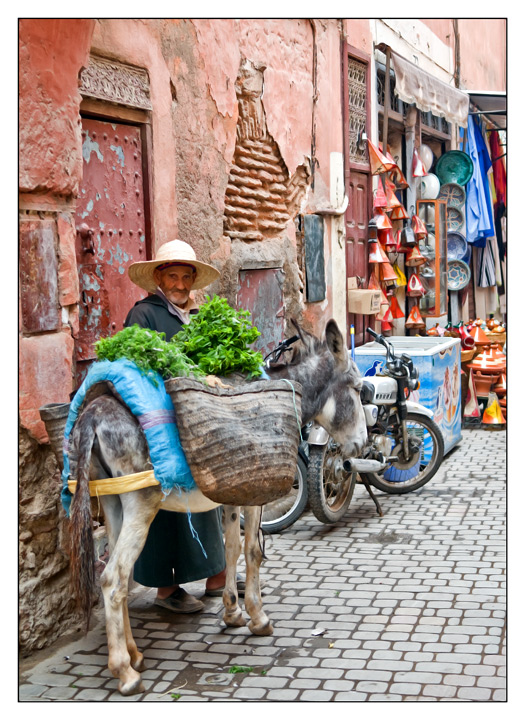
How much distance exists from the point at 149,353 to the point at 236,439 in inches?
23.1

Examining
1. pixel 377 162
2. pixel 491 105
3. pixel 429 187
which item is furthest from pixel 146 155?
pixel 491 105

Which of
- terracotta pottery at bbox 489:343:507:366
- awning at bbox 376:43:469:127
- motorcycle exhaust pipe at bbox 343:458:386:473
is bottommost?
motorcycle exhaust pipe at bbox 343:458:386:473

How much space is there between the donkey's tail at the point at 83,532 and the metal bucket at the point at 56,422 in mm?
403

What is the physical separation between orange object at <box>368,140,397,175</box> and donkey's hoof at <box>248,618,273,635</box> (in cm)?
783

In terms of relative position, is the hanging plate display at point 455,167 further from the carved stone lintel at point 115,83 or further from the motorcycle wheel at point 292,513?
the carved stone lintel at point 115,83

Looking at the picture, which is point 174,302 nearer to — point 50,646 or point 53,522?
point 53,522

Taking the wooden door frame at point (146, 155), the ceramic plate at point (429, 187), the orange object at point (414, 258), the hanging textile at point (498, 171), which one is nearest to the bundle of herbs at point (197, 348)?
the wooden door frame at point (146, 155)

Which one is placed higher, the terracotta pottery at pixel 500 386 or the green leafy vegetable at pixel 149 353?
the green leafy vegetable at pixel 149 353

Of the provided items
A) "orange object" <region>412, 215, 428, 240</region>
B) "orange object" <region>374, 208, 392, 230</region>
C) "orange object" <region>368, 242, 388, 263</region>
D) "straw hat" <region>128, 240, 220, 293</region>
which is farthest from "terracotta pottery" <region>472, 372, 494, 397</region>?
"straw hat" <region>128, 240, 220, 293</region>

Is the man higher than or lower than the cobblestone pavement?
higher

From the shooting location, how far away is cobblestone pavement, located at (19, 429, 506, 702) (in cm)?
423

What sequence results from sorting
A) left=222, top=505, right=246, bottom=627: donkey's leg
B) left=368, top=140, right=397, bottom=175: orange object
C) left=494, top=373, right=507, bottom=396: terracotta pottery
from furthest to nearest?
1. left=368, top=140, right=397, bottom=175: orange object
2. left=494, top=373, right=507, bottom=396: terracotta pottery
3. left=222, top=505, right=246, bottom=627: donkey's leg

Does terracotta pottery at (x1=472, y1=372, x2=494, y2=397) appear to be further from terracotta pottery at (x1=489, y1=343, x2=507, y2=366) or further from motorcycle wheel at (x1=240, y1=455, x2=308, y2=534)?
motorcycle wheel at (x1=240, y1=455, x2=308, y2=534)

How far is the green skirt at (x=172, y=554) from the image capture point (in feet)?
17.1
